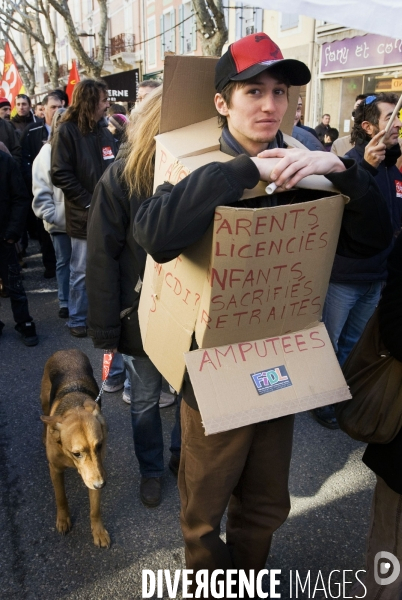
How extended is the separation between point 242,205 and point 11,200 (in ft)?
11.7

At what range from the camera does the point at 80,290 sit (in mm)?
4906

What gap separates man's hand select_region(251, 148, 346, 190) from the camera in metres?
1.34

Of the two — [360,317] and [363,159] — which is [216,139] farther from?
[360,317]

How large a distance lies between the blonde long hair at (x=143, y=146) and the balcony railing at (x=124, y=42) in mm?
33295

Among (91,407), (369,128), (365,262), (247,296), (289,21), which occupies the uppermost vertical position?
(289,21)

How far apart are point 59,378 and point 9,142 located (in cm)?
505

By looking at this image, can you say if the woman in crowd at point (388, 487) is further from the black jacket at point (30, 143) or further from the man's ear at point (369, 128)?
the black jacket at point (30, 143)

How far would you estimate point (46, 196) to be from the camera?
16.3 ft

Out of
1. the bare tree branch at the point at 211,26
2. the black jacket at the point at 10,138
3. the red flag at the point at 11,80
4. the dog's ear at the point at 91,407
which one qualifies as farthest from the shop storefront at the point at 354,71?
the dog's ear at the point at 91,407

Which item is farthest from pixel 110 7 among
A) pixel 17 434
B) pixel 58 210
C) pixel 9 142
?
pixel 17 434

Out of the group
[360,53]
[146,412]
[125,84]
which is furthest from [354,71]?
[146,412]

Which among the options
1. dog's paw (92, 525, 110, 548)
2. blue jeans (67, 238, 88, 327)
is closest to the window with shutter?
blue jeans (67, 238, 88, 327)

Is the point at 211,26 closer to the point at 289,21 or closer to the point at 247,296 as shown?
the point at 289,21

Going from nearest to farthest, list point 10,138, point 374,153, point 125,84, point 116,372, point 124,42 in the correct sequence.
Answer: point 374,153 < point 116,372 < point 10,138 < point 125,84 < point 124,42
